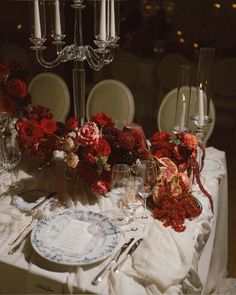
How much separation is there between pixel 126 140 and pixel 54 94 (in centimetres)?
138

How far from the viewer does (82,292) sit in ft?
3.82

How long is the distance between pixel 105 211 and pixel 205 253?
45 centimetres

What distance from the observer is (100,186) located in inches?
62.2

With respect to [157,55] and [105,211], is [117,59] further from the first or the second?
[105,211]

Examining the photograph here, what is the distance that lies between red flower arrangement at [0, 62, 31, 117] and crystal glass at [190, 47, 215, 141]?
0.87 meters

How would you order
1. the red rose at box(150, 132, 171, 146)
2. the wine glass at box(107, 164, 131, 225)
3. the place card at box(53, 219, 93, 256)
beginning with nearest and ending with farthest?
the place card at box(53, 219, 93, 256) → the wine glass at box(107, 164, 131, 225) → the red rose at box(150, 132, 171, 146)

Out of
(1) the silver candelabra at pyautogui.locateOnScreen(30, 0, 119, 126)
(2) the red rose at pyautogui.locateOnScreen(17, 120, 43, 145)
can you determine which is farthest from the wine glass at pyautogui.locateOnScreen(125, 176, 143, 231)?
(1) the silver candelabra at pyautogui.locateOnScreen(30, 0, 119, 126)

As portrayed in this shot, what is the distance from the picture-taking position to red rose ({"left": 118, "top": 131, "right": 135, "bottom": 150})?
63.2 inches

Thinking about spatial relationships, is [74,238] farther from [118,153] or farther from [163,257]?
[118,153]

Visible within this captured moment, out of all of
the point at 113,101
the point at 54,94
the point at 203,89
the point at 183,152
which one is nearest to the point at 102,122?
the point at 183,152

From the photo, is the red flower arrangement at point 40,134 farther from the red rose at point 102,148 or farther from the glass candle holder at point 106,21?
the glass candle holder at point 106,21

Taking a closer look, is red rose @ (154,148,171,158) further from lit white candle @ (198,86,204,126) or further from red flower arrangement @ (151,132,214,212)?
lit white candle @ (198,86,204,126)

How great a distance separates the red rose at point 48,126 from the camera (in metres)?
1.70

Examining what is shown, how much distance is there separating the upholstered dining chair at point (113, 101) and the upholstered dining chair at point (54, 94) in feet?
0.58
